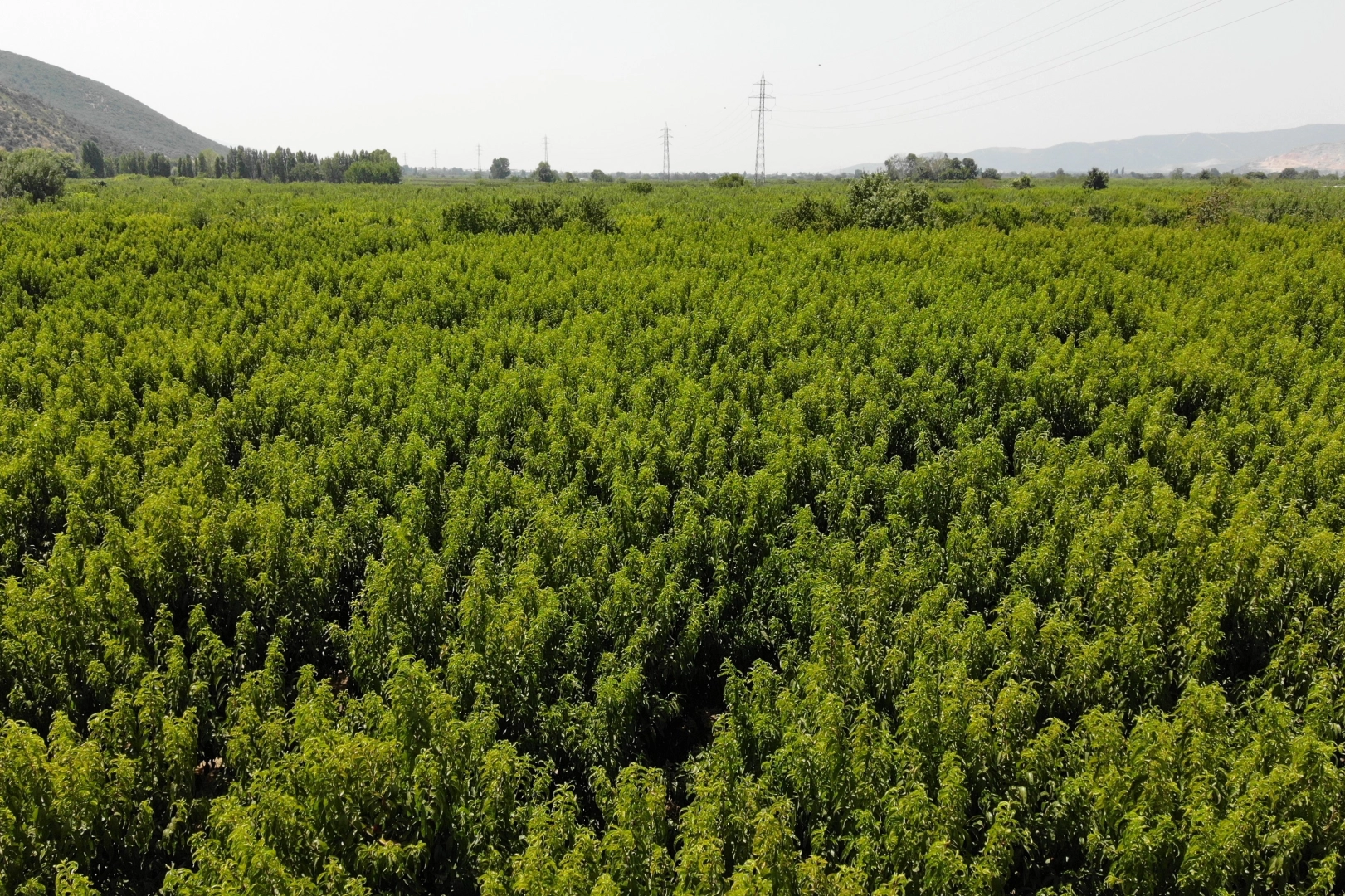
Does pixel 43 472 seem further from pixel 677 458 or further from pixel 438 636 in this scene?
pixel 677 458

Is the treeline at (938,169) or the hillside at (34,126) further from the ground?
the hillside at (34,126)

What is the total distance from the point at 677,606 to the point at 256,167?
146m

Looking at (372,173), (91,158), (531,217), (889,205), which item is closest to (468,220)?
(531,217)

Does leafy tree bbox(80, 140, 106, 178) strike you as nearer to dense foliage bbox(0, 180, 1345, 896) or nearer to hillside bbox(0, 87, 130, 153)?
hillside bbox(0, 87, 130, 153)

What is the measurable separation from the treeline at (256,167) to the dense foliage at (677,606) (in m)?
106

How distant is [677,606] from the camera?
324 inches

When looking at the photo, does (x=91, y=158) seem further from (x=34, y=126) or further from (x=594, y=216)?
(x=594, y=216)

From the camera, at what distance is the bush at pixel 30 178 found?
4094cm

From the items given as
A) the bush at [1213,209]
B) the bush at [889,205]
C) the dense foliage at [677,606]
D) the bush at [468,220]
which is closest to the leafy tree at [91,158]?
the bush at [468,220]

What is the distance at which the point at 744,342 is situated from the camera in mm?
17172

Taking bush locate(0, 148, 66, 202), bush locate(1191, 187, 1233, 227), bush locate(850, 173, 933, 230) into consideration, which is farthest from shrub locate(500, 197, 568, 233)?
bush locate(1191, 187, 1233, 227)

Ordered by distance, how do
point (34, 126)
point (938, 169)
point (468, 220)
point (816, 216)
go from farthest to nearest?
point (34, 126)
point (938, 169)
point (816, 216)
point (468, 220)

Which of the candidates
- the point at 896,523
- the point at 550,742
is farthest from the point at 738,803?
the point at 896,523

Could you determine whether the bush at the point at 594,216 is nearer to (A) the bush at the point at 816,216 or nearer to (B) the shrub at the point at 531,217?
(B) the shrub at the point at 531,217
